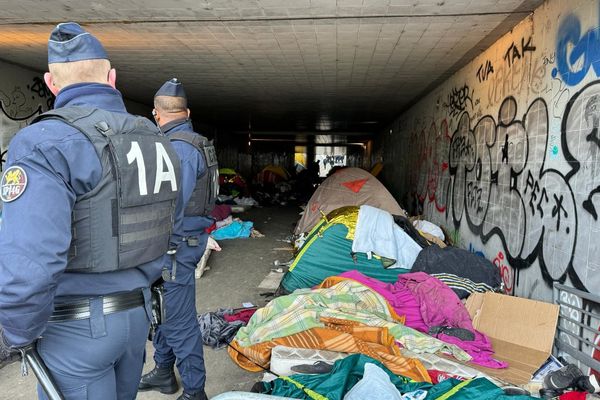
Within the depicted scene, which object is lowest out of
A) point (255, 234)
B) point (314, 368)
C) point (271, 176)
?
point (255, 234)

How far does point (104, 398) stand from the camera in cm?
153

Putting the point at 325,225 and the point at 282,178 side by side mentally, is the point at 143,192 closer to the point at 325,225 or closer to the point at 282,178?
the point at 325,225

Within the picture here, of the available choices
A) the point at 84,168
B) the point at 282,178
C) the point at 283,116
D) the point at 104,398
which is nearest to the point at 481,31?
the point at 84,168

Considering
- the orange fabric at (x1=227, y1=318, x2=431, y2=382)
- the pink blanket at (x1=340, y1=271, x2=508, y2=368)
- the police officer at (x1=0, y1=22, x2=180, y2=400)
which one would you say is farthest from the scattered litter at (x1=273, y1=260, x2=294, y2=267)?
the police officer at (x1=0, y1=22, x2=180, y2=400)

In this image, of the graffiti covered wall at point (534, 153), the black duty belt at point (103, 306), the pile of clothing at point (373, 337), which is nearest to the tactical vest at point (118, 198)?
the black duty belt at point (103, 306)

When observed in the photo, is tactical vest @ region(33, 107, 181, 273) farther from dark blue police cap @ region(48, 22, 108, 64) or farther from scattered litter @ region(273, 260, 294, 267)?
scattered litter @ region(273, 260, 294, 267)

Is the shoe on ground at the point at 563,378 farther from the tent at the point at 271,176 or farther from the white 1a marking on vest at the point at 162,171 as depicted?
the tent at the point at 271,176

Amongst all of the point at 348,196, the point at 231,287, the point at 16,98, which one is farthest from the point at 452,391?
the point at 16,98

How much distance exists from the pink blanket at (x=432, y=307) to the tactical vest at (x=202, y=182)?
6.27ft

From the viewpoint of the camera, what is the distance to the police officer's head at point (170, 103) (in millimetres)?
2881

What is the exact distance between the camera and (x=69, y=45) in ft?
5.14

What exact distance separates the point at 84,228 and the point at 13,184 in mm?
262

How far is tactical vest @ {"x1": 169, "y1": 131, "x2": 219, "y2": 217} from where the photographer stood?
2732 mm

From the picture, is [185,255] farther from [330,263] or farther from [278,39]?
[278,39]
